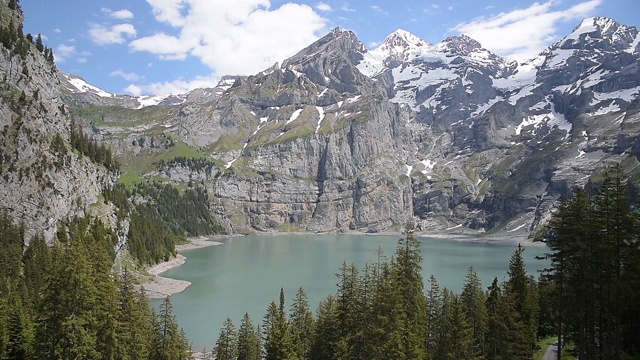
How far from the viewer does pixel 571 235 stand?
30.6 metres

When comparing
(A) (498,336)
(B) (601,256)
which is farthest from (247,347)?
(B) (601,256)

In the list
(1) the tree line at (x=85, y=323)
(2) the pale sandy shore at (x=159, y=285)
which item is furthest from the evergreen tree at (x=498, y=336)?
(2) the pale sandy shore at (x=159, y=285)

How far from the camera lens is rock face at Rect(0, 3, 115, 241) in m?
85.9

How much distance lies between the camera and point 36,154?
305ft

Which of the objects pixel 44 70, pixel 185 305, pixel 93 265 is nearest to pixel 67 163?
pixel 44 70

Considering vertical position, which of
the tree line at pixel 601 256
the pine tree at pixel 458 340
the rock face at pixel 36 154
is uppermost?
the rock face at pixel 36 154

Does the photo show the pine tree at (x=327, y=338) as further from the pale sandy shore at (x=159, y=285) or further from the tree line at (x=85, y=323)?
the pale sandy shore at (x=159, y=285)

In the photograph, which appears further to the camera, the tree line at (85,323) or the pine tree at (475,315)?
the pine tree at (475,315)

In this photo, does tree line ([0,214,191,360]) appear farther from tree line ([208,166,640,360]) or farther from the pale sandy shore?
the pale sandy shore

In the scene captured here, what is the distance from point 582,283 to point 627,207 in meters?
5.53

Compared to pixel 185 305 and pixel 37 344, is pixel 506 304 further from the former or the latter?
pixel 185 305

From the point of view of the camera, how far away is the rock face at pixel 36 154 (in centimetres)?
8588

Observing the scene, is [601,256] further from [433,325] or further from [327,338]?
[327,338]

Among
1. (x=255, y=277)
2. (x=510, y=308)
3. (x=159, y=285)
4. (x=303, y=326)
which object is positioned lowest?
(x=255, y=277)
